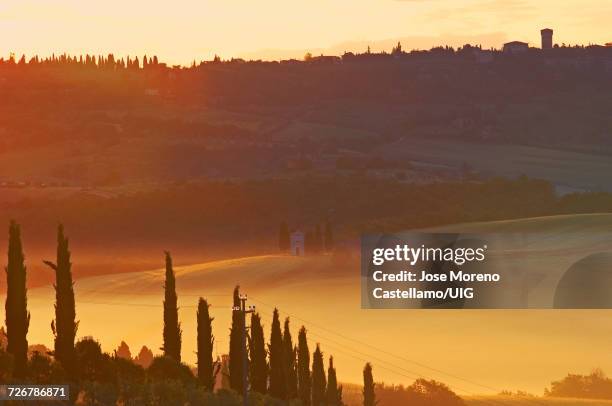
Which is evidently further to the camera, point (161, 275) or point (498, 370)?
point (161, 275)

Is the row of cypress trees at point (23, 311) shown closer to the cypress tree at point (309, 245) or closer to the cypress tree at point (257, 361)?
the cypress tree at point (257, 361)

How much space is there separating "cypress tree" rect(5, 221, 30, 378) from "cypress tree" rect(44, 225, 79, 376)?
52.5 inches

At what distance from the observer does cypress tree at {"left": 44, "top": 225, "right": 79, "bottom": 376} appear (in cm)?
7431

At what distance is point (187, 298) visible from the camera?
169m

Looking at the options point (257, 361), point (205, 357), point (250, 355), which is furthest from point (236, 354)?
point (257, 361)

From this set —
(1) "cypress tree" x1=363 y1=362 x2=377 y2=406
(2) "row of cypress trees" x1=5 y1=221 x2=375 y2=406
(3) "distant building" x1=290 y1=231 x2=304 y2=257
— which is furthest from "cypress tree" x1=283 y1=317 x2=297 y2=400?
(3) "distant building" x1=290 y1=231 x2=304 y2=257

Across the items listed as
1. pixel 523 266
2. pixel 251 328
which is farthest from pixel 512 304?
pixel 251 328

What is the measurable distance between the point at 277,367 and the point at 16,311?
54.1 ft

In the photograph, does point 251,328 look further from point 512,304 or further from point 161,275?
point 161,275

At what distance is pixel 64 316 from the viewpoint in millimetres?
75625

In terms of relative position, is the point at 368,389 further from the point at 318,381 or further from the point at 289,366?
the point at 289,366

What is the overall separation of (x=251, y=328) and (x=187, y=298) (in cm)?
8552

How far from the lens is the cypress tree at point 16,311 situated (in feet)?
236

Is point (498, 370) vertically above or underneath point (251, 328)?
underneath
